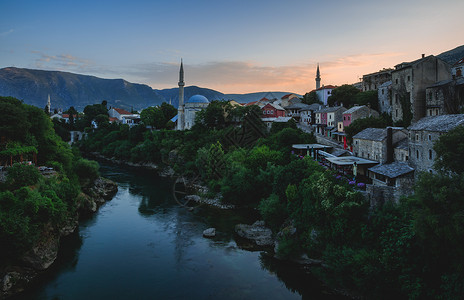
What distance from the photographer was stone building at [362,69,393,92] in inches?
1762

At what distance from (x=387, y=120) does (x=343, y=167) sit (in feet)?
34.0

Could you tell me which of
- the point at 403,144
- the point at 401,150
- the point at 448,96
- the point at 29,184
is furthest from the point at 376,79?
the point at 29,184

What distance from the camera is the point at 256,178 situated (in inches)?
1220

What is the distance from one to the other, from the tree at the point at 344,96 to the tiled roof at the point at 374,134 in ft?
60.1

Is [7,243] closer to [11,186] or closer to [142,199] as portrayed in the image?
[11,186]

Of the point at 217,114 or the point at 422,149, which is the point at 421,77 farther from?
the point at 217,114

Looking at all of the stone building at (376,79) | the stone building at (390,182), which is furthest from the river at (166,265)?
the stone building at (376,79)

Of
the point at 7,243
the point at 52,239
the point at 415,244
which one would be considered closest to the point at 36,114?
the point at 52,239

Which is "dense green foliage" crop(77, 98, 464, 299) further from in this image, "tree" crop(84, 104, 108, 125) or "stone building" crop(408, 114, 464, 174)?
"tree" crop(84, 104, 108, 125)

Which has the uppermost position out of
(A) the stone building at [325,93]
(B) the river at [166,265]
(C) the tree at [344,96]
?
(A) the stone building at [325,93]

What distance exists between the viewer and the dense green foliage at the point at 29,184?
1700 cm

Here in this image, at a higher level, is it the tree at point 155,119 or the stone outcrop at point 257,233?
the tree at point 155,119

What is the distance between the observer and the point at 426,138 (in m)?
19.4

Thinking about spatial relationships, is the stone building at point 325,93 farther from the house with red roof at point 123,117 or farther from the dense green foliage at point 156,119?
the house with red roof at point 123,117
